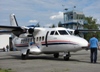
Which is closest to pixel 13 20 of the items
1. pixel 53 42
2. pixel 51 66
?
pixel 53 42

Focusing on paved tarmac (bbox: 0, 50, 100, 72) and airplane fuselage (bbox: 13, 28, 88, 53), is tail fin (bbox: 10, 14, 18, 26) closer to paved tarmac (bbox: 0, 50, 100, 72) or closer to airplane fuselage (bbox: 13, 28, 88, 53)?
airplane fuselage (bbox: 13, 28, 88, 53)

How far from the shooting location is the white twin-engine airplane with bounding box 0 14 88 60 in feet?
52.0

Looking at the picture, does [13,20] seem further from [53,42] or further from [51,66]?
[51,66]

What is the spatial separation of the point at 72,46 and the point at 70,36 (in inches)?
37.8

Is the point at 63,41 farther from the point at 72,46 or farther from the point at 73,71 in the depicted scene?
the point at 73,71

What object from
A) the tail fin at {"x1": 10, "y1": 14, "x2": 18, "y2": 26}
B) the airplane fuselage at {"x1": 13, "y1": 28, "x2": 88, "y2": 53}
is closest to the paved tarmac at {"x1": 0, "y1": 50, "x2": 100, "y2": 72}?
the airplane fuselage at {"x1": 13, "y1": 28, "x2": 88, "y2": 53}

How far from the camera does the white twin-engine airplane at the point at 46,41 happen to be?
52.0ft

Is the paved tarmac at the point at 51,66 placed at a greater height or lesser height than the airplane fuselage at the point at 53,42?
lesser

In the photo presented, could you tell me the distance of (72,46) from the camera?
15.8 metres

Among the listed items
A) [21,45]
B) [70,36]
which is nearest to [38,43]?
[21,45]

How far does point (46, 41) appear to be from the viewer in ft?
59.7

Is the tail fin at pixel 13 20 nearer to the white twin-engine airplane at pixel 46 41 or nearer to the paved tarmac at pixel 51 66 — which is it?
the white twin-engine airplane at pixel 46 41

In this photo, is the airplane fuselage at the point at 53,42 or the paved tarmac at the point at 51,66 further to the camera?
the airplane fuselage at the point at 53,42

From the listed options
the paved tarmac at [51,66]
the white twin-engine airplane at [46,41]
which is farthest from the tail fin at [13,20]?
the paved tarmac at [51,66]
